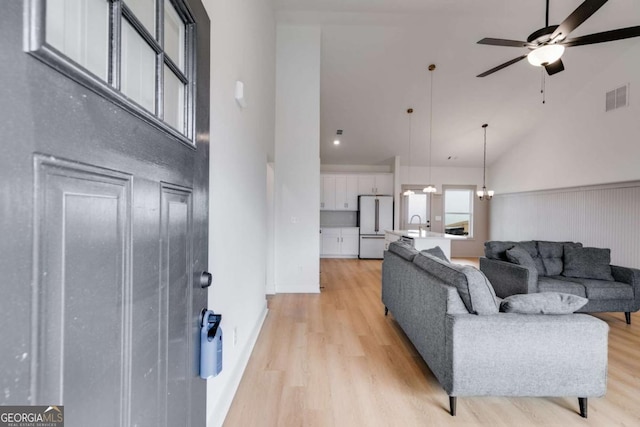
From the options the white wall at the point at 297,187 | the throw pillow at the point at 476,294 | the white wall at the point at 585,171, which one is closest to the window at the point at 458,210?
the white wall at the point at 585,171

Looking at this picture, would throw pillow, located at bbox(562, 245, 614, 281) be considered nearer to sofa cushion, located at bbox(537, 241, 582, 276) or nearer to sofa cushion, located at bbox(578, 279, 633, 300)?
sofa cushion, located at bbox(537, 241, 582, 276)

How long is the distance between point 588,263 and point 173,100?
4917 mm

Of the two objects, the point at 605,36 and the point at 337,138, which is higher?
the point at 337,138

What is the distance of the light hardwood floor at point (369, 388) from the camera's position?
180 cm

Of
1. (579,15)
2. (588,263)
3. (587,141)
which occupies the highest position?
(579,15)

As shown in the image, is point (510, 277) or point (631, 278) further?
point (510, 277)

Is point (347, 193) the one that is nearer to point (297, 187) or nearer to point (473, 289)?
point (297, 187)

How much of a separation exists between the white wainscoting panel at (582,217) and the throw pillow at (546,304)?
13.8 ft

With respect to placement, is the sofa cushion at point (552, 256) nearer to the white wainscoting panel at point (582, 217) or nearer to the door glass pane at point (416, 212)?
the white wainscoting panel at point (582, 217)

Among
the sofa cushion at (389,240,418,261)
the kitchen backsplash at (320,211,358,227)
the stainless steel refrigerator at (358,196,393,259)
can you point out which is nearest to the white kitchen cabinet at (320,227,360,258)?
the stainless steel refrigerator at (358,196,393,259)

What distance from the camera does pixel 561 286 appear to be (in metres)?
3.38

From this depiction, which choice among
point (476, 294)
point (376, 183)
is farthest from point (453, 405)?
point (376, 183)

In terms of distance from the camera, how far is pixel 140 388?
2.21 feet

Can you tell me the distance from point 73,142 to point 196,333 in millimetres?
775
